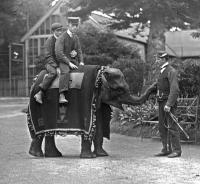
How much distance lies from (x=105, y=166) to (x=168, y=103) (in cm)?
197

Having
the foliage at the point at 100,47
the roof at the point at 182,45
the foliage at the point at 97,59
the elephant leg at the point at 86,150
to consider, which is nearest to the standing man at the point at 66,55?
the elephant leg at the point at 86,150

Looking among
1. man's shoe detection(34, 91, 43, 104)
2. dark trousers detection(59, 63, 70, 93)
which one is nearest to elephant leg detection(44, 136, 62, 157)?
man's shoe detection(34, 91, 43, 104)

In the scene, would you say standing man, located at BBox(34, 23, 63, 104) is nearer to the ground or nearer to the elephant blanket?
the elephant blanket

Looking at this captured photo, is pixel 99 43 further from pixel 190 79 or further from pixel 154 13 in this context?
pixel 190 79

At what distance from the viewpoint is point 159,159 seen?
10.9 metres

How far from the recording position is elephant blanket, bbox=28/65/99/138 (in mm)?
11094

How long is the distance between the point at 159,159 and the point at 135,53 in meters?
20.5

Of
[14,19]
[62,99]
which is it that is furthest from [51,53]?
[14,19]

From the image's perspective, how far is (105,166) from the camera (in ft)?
32.2

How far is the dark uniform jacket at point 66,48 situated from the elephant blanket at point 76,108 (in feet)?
1.09

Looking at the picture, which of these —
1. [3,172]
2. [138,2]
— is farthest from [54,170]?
[138,2]

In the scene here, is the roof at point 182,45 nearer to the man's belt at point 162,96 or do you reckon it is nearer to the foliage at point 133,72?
the foliage at point 133,72

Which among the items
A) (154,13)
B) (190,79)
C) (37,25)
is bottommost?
(190,79)

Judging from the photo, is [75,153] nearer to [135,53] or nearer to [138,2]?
[138,2]
